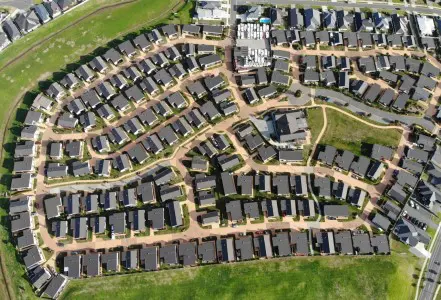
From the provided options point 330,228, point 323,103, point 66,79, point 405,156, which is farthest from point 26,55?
point 405,156

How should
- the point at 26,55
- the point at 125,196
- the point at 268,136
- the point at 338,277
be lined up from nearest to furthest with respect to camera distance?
the point at 338,277 < the point at 125,196 < the point at 268,136 < the point at 26,55

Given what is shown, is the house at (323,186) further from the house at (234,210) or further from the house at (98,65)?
the house at (98,65)

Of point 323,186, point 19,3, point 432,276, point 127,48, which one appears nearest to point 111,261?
point 323,186

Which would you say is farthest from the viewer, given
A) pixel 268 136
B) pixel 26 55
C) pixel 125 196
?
pixel 26 55

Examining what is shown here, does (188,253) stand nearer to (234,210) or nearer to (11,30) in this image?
(234,210)

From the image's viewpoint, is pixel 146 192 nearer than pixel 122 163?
Yes

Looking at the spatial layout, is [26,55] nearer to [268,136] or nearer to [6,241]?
[6,241]
